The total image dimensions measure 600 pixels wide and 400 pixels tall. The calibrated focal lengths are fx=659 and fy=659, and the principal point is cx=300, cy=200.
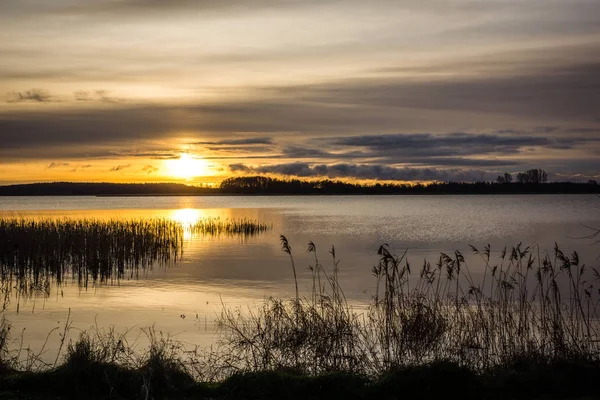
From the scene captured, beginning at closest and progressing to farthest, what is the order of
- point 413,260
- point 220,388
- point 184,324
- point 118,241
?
point 220,388, point 184,324, point 118,241, point 413,260

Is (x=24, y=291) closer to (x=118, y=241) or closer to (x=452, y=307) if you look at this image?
(x=118, y=241)

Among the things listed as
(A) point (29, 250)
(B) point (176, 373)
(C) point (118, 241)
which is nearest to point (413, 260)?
(C) point (118, 241)

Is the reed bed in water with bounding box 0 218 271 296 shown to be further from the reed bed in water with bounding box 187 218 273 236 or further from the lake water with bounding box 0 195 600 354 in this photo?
Result: the reed bed in water with bounding box 187 218 273 236

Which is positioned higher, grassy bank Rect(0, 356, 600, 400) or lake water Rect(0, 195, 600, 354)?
grassy bank Rect(0, 356, 600, 400)

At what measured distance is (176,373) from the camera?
25.3 ft

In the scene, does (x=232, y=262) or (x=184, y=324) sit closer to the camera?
(x=184, y=324)

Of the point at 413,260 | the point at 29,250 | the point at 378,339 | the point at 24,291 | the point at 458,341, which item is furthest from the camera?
the point at 413,260

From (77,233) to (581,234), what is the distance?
107ft

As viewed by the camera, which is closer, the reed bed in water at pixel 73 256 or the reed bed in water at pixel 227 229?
the reed bed in water at pixel 73 256

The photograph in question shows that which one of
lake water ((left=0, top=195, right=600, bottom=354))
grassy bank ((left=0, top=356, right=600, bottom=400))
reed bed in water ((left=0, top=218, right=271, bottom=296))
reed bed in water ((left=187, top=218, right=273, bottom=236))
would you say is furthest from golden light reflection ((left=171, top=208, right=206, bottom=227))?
grassy bank ((left=0, top=356, right=600, bottom=400))

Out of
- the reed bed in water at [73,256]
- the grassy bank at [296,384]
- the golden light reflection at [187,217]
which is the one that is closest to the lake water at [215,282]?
the reed bed in water at [73,256]

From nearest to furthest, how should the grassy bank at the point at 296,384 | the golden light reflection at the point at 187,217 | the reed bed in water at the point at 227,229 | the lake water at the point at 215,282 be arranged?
the grassy bank at the point at 296,384, the lake water at the point at 215,282, the reed bed in water at the point at 227,229, the golden light reflection at the point at 187,217

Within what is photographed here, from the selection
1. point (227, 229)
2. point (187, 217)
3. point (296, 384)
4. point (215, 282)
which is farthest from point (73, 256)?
point (187, 217)

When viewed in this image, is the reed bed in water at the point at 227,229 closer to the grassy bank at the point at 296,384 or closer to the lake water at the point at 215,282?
the lake water at the point at 215,282
